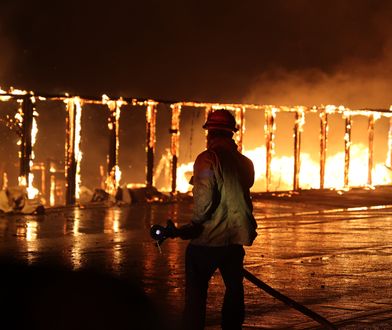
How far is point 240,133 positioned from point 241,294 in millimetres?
17246

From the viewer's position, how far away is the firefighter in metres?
6.58

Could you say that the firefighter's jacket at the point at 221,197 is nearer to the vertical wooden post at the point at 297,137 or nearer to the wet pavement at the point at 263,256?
the wet pavement at the point at 263,256

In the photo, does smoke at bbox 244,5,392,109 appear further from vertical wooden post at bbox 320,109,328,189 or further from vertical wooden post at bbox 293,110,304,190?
vertical wooden post at bbox 293,110,304,190

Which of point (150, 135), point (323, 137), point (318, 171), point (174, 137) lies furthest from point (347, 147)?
point (150, 135)

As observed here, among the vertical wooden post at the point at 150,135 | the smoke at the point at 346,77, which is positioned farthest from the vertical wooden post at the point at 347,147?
the vertical wooden post at the point at 150,135

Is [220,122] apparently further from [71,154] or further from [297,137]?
[297,137]

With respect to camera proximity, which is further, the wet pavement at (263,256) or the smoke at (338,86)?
the smoke at (338,86)

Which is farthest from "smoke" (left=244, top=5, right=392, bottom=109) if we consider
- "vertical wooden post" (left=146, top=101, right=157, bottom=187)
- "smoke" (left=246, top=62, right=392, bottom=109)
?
"vertical wooden post" (left=146, top=101, right=157, bottom=187)

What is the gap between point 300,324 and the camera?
7938mm

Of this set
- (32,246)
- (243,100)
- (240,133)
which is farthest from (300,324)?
(243,100)

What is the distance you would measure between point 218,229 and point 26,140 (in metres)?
13.7

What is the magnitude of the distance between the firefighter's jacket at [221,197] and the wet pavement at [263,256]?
4.69ft

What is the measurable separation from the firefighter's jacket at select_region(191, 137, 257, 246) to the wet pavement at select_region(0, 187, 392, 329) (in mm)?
1429

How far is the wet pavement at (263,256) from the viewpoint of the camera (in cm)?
862
